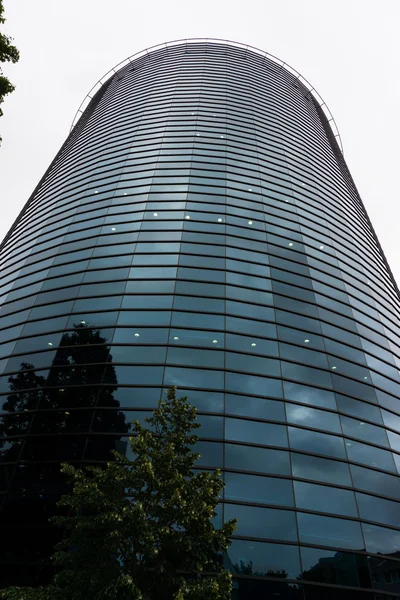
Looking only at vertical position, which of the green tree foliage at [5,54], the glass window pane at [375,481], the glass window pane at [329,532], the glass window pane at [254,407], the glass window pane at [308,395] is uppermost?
the green tree foliage at [5,54]

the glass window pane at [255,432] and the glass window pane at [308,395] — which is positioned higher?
the glass window pane at [308,395]

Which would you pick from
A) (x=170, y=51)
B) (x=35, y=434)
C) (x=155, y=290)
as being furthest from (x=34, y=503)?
(x=170, y=51)

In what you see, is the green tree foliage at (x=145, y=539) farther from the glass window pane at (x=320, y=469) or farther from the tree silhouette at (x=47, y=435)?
the glass window pane at (x=320, y=469)

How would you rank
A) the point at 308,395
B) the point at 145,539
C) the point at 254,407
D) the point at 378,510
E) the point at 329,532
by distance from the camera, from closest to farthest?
the point at 145,539, the point at 329,532, the point at 378,510, the point at 254,407, the point at 308,395

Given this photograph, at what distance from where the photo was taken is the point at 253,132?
110 ft

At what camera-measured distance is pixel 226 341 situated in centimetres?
1886

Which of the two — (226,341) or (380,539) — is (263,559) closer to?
(380,539)

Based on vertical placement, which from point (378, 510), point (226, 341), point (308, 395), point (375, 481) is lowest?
point (378, 510)

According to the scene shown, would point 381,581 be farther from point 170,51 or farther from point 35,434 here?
point 170,51

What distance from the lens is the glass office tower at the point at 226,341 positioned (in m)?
14.3

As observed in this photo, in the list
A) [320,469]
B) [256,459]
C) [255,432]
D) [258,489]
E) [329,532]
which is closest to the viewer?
[329,532]

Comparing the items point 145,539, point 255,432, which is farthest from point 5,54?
point 255,432

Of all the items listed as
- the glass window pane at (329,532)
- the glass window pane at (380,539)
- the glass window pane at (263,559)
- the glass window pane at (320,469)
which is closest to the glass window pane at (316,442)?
the glass window pane at (320,469)

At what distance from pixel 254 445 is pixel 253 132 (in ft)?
86.9
